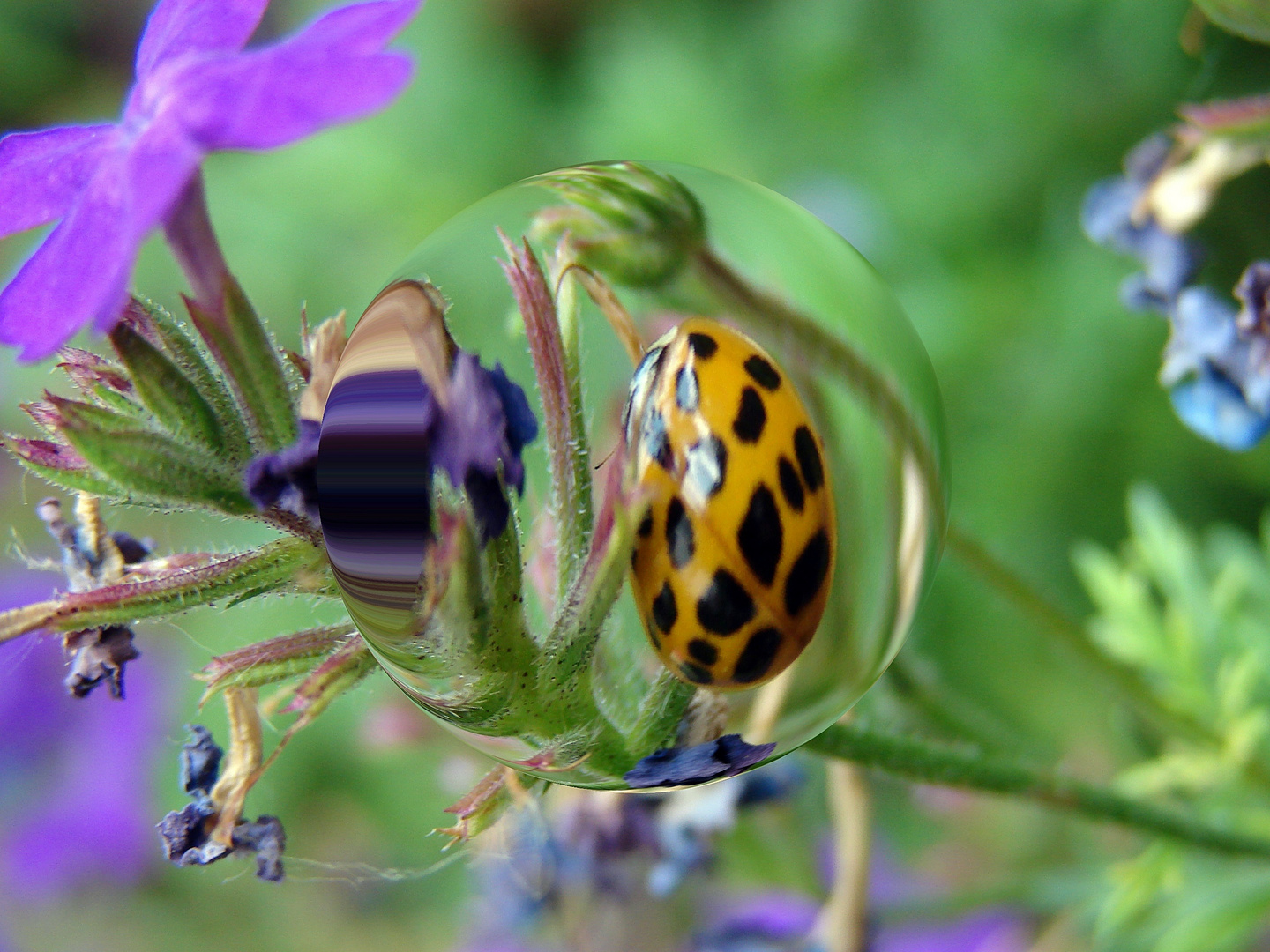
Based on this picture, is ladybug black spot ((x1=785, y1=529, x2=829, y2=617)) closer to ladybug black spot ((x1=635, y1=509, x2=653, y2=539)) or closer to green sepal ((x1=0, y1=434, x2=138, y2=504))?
ladybug black spot ((x1=635, y1=509, x2=653, y2=539))

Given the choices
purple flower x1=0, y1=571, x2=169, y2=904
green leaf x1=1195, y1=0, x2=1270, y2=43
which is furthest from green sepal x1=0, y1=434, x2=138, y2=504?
purple flower x1=0, y1=571, x2=169, y2=904

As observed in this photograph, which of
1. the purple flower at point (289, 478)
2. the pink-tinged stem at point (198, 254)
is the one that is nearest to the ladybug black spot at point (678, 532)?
the purple flower at point (289, 478)

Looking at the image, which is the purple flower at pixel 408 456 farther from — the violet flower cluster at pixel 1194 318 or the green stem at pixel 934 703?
the violet flower cluster at pixel 1194 318

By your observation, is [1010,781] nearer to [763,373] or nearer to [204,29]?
[763,373]

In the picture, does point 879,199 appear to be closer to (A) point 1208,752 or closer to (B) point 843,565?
(A) point 1208,752

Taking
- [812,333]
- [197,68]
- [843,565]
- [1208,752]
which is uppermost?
[197,68]

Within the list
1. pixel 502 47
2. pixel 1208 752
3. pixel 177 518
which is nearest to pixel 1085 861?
pixel 1208 752
